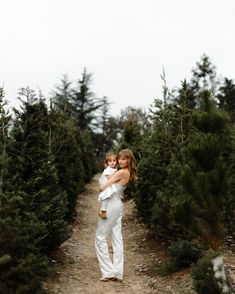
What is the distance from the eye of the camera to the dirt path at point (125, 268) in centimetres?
783

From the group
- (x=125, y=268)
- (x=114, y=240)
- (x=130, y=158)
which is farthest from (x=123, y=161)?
(x=125, y=268)

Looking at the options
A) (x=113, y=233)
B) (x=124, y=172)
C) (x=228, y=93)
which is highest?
(x=228, y=93)

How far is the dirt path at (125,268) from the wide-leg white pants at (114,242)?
9.6 inches

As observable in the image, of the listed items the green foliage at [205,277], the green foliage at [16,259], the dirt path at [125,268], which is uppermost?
the green foliage at [16,259]

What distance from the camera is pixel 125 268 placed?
9.45 m

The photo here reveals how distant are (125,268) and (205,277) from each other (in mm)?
3849

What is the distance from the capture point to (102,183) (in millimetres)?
8070

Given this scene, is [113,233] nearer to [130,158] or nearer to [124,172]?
[124,172]

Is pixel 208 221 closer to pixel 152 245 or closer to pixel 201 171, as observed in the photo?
pixel 201 171

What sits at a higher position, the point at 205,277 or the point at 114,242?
the point at 114,242

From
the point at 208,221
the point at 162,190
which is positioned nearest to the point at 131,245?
the point at 162,190

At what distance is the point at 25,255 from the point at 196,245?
12.3 feet

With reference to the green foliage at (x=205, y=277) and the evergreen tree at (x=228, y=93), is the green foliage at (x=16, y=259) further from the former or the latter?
the evergreen tree at (x=228, y=93)

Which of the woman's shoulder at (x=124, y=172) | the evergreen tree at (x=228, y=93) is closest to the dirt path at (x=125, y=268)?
the woman's shoulder at (x=124, y=172)
